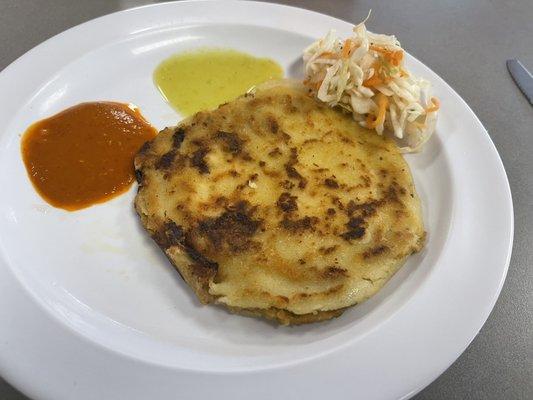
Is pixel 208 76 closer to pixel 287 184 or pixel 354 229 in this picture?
pixel 287 184

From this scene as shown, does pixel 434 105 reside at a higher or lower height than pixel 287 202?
higher

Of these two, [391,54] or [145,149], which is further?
[391,54]

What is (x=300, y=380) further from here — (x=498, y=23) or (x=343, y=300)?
(x=498, y=23)

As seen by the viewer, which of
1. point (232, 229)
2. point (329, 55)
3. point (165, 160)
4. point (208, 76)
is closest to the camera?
point (232, 229)

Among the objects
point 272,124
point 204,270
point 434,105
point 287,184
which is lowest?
point 204,270

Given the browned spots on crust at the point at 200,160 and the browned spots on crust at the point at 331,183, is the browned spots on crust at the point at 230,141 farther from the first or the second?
the browned spots on crust at the point at 331,183

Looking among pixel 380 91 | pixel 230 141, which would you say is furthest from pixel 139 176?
pixel 380 91

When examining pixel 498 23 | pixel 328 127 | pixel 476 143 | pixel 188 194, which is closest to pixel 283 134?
pixel 328 127

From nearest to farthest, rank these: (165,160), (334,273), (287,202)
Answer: (334,273) < (287,202) < (165,160)
